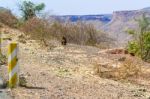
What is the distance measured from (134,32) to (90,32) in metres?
9.92

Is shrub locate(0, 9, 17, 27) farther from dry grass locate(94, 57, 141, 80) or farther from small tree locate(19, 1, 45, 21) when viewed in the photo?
dry grass locate(94, 57, 141, 80)

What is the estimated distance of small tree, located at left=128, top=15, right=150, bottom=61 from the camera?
24938 mm

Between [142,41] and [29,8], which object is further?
[29,8]

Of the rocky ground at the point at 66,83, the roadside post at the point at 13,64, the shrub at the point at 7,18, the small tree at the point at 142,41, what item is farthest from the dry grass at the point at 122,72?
the shrub at the point at 7,18

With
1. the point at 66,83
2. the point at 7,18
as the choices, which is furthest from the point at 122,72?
the point at 7,18

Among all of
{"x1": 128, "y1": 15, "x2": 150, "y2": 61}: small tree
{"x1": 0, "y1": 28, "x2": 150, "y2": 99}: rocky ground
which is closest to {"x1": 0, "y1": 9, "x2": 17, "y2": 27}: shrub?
{"x1": 128, "y1": 15, "x2": 150, "y2": 61}: small tree

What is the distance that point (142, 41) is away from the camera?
2531cm

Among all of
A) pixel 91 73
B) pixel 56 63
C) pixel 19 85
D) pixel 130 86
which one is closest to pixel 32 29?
pixel 56 63

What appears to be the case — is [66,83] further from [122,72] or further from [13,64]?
[122,72]

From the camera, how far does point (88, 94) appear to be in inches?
457

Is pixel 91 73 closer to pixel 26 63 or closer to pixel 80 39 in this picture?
pixel 26 63

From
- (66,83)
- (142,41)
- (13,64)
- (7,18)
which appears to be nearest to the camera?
(13,64)

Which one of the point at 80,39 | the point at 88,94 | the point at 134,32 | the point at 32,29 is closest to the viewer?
the point at 88,94

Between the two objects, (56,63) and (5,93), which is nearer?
(5,93)
